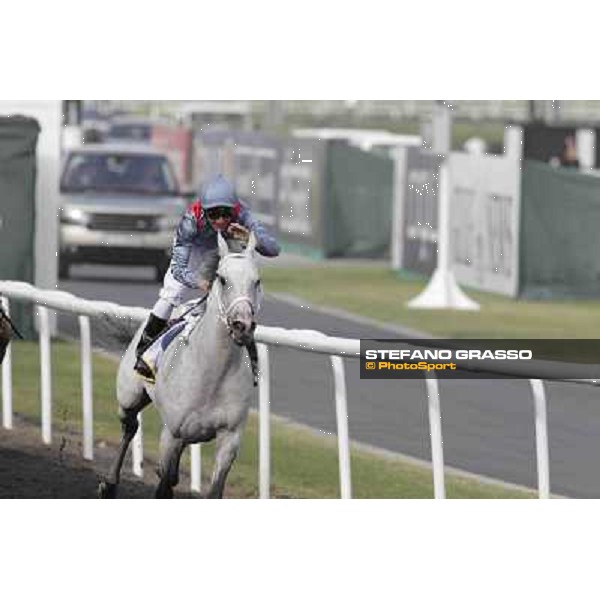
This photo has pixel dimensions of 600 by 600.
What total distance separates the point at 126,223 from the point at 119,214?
0.21 m

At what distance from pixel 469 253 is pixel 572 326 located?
513 centimetres

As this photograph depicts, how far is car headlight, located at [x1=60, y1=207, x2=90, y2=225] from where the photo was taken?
86.2ft

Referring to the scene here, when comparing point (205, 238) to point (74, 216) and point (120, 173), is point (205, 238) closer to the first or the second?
point (74, 216)

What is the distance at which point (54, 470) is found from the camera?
1465cm

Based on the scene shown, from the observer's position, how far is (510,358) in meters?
13.7

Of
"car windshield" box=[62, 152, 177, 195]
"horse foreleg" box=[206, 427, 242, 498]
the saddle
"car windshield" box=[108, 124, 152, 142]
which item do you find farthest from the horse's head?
"car windshield" box=[108, 124, 152, 142]

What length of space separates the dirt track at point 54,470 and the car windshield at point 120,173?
1242 cm

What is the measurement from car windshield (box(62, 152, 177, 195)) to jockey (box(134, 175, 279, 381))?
1595cm

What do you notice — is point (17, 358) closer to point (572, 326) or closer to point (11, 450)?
point (11, 450)

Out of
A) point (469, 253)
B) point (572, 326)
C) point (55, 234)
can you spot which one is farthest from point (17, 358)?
point (469, 253)

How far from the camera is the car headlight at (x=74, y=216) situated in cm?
2627

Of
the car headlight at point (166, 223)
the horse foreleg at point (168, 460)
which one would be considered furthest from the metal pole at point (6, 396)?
the car headlight at point (166, 223)

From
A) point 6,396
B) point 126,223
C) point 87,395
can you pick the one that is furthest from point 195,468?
point 126,223

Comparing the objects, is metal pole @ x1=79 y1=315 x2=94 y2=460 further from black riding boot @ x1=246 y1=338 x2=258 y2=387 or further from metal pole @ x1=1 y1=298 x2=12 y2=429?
black riding boot @ x1=246 y1=338 x2=258 y2=387
